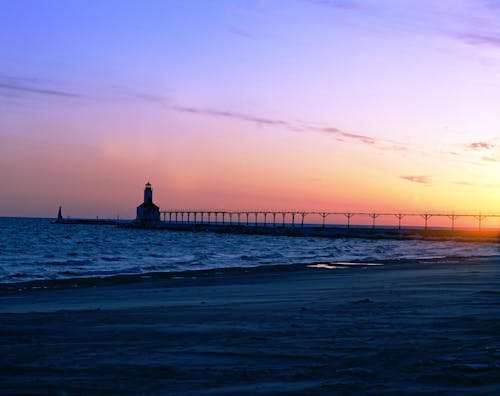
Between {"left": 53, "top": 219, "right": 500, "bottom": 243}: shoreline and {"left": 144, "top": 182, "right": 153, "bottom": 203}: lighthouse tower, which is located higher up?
{"left": 144, "top": 182, "right": 153, "bottom": 203}: lighthouse tower

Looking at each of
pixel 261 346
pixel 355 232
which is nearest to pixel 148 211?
pixel 355 232

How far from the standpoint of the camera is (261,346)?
753cm

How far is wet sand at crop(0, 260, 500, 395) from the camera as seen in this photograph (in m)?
5.70

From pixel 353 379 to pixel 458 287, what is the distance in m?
10.9

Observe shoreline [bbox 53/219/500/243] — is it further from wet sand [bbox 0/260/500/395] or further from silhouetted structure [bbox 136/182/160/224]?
wet sand [bbox 0/260/500/395]

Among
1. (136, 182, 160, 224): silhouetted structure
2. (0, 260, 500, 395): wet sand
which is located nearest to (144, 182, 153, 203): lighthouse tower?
(136, 182, 160, 224): silhouetted structure

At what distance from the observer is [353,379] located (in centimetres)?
581

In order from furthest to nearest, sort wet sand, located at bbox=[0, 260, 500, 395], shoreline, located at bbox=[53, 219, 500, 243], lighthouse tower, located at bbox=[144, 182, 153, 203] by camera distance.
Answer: lighthouse tower, located at bbox=[144, 182, 153, 203] → shoreline, located at bbox=[53, 219, 500, 243] → wet sand, located at bbox=[0, 260, 500, 395]

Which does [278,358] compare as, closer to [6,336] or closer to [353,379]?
[353,379]

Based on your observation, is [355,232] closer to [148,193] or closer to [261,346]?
[148,193]

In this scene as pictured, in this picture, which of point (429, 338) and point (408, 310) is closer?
point (429, 338)

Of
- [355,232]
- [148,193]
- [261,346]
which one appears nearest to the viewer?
[261,346]

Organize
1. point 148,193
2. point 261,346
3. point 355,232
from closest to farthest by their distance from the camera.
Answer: point 261,346
point 355,232
point 148,193

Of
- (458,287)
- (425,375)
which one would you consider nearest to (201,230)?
(458,287)
